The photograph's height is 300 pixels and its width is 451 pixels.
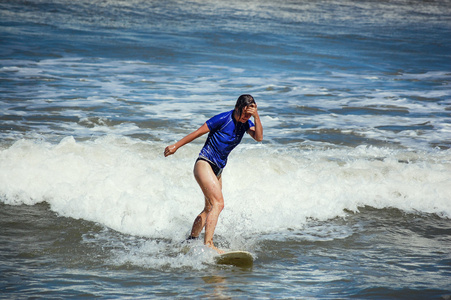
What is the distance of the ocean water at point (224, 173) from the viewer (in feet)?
18.7

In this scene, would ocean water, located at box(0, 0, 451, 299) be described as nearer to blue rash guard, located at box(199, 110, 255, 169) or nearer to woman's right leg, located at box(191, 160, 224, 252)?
woman's right leg, located at box(191, 160, 224, 252)

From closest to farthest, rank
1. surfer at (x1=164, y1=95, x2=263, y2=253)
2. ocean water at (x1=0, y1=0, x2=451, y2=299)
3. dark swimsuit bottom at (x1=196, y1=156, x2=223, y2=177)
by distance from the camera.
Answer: ocean water at (x1=0, y1=0, x2=451, y2=299)
surfer at (x1=164, y1=95, x2=263, y2=253)
dark swimsuit bottom at (x1=196, y1=156, x2=223, y2=177)

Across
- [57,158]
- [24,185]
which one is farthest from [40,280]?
[57,158]

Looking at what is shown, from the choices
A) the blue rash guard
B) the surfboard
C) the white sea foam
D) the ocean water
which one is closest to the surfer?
the blue rash guard

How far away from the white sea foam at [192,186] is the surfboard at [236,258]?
4.06 ft

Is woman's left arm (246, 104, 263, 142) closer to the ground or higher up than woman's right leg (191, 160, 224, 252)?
higher up

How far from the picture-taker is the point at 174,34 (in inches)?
1062

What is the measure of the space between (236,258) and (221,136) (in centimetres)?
140

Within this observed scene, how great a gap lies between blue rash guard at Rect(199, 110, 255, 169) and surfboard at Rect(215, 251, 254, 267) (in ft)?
3.42

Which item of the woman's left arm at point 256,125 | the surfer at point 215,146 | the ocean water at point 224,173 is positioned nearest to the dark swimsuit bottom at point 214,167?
the surfer at point 215,146

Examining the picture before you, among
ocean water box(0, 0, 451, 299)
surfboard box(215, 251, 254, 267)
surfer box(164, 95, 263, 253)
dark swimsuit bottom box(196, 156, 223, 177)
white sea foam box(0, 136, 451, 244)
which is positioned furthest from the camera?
white sea foam box(0, 136, 451, 244)

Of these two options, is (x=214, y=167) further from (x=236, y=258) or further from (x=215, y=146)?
(x=236, y=258)

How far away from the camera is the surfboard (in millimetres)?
5836

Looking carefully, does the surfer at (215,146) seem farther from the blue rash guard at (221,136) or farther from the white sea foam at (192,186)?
the white sea foam at (192,186)
